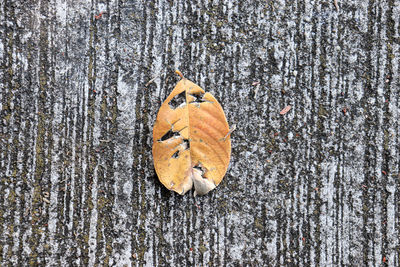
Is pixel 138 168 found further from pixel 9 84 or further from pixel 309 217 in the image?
pixel 309 217

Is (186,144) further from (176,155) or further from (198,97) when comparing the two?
(198,97)

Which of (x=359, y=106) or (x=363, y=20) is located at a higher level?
(x=363, y=20)

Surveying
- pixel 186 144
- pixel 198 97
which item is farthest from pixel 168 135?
pixel 198 97

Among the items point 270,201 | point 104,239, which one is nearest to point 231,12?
point 270,201

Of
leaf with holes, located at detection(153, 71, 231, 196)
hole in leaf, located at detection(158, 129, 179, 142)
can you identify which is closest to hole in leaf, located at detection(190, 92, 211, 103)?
leaf with holes, located at detection(153, 71, 231, 196)

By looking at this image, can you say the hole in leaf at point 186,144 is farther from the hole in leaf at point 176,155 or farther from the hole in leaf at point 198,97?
the hole in leaf at point 198,97
